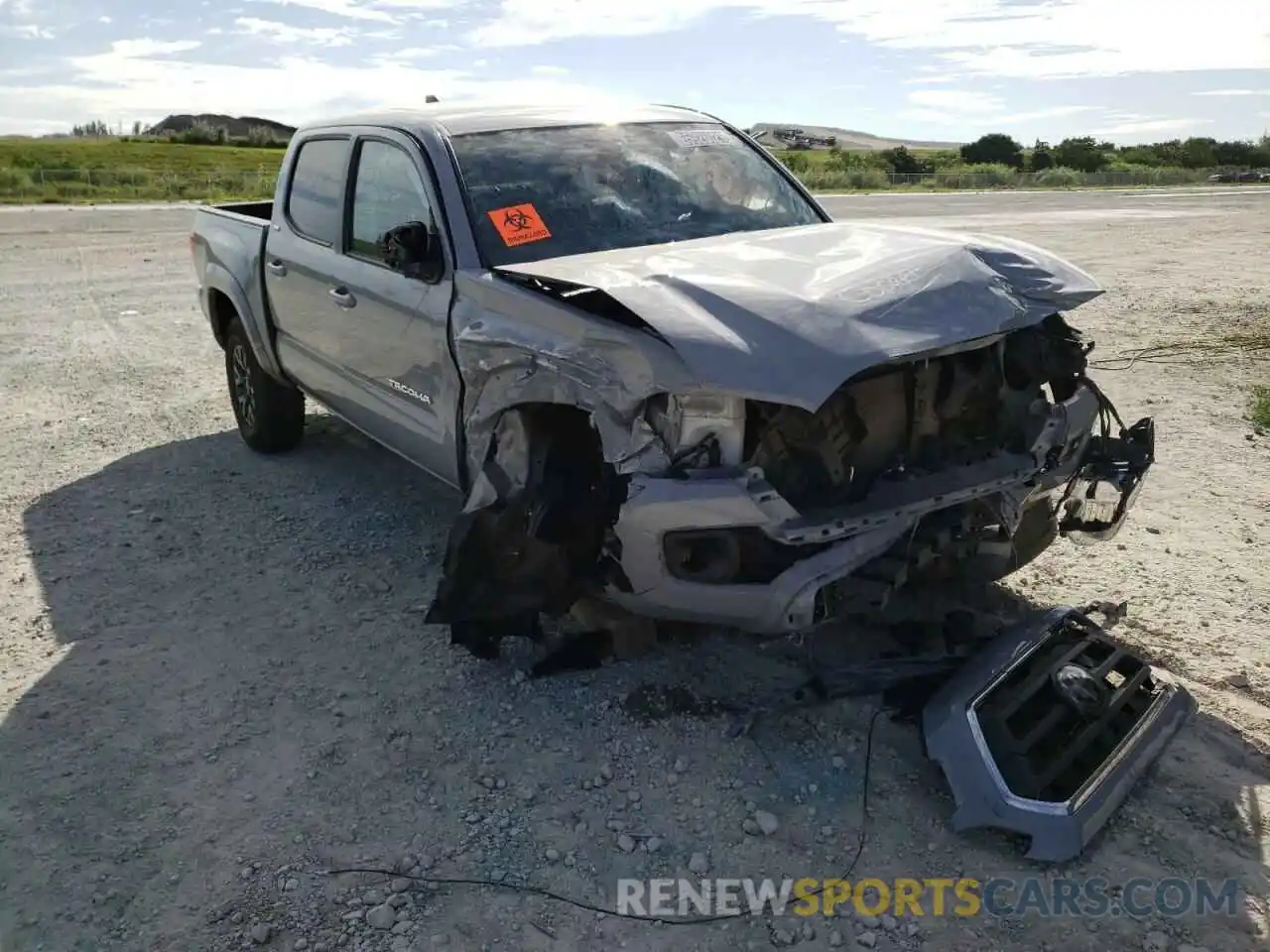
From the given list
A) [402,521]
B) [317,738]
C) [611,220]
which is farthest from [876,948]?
[402,521]

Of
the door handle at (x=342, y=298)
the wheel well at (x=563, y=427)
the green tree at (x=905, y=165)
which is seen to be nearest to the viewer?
the wheel well at (x=563, y=427)

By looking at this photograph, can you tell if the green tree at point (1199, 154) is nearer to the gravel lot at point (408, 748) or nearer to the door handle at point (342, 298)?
the gravel lot at point (408, 748)

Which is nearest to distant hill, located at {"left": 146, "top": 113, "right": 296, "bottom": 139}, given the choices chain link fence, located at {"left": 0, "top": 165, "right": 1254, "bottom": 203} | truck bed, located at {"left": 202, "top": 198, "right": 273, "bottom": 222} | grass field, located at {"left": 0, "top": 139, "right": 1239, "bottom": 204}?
grass field, located at {"left": 0, "top": 139, "right": 1239, "bottom": 204}

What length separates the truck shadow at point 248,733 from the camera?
285 cm

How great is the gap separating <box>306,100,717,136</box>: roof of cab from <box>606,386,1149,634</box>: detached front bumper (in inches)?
82.4

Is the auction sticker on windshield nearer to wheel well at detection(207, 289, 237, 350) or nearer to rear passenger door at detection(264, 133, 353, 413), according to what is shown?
rear passenger door at detection(264, 133, 353, 413)

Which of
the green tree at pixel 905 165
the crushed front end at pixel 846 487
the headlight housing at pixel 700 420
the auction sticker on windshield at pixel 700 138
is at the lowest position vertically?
the crushed front end at pixel 846 487

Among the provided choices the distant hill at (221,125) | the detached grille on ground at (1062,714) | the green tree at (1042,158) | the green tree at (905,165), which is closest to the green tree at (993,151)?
the green tree at (1042,158)

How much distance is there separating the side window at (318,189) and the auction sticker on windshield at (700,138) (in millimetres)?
1532

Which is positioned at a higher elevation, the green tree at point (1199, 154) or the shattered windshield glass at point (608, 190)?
the green tree at point (1199, 154)

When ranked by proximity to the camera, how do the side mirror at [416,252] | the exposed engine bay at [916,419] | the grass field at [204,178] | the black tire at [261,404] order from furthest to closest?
the grass field at [204,178], the black tire at [261,404], the side mirror at [416,252], the exposed engine bay at [916,419]

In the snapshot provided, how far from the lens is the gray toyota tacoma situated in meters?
3.00

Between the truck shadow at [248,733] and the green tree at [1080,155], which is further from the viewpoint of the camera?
the green tree at [1080,155]

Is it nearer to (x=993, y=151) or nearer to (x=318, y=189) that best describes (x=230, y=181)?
(x=318, y=189)
